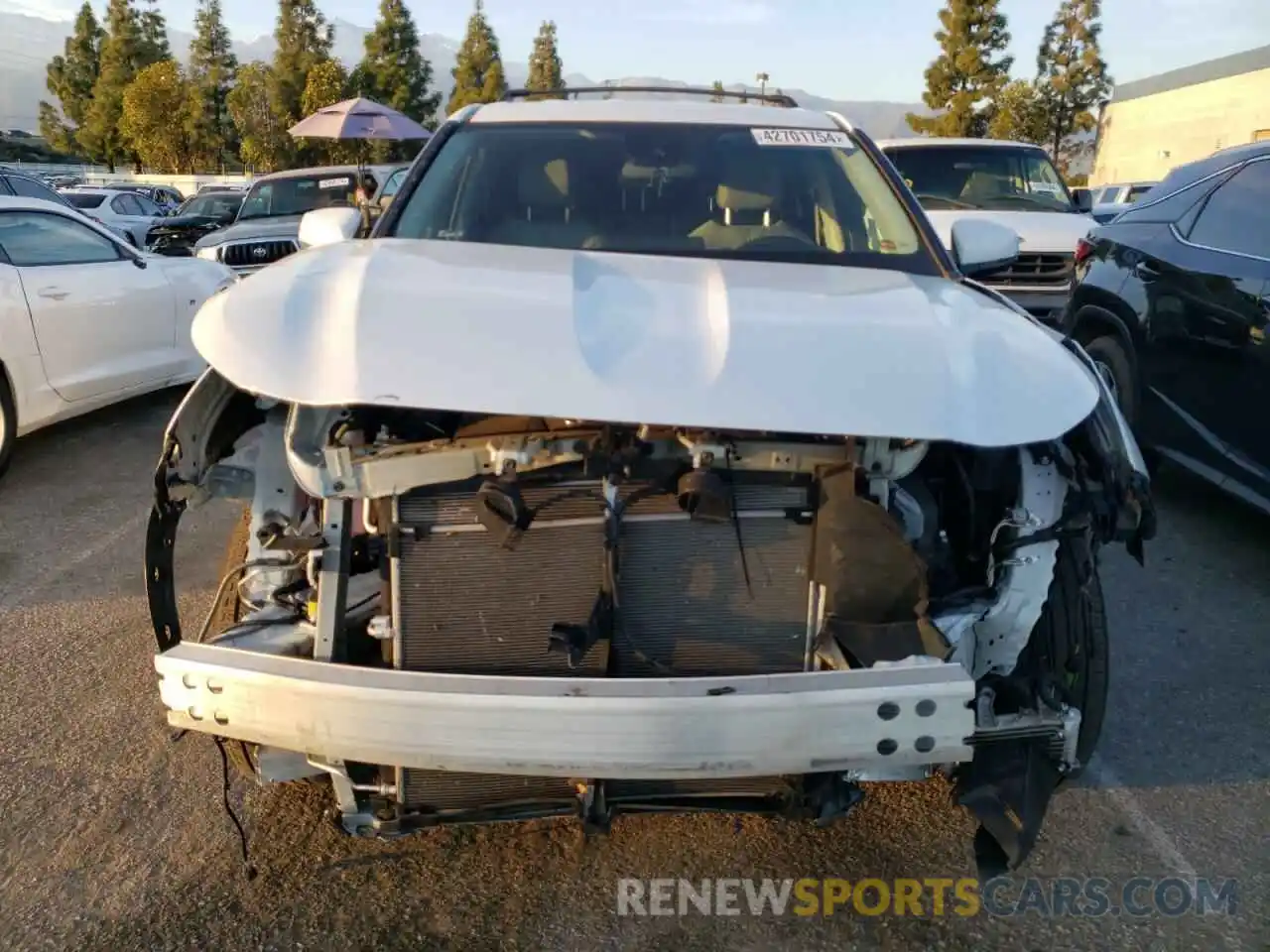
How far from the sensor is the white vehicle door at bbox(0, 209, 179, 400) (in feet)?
19.8

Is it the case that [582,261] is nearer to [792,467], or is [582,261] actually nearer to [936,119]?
[792,467]

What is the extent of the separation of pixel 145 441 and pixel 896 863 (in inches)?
223

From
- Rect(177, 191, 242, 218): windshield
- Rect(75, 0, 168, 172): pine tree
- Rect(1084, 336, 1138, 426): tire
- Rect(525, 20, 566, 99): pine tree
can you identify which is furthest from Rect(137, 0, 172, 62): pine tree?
Rect(1084, 336, 1138, 426): tire

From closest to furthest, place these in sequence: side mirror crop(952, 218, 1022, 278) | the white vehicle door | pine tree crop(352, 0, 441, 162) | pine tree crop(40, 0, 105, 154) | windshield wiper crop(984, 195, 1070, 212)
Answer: side mirror crop(952, 218, 1022, 278) < the white vehicle door < windshield wiper crop(984, 195, 1070, 212) < pine tree crop(352, 0, 441, 162) < pine tree crop(40, 0, 105, 154)

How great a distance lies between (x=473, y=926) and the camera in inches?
99.8

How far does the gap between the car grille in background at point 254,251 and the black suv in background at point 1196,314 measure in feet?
26.2

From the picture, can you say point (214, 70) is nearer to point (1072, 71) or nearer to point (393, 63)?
point (393, 63)

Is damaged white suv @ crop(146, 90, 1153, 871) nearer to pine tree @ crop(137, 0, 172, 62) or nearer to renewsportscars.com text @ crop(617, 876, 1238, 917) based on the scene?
renewsportscars.com text @ crop(617, 876, 1238, 917)

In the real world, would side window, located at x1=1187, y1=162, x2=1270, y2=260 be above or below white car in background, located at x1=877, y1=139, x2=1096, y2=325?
above

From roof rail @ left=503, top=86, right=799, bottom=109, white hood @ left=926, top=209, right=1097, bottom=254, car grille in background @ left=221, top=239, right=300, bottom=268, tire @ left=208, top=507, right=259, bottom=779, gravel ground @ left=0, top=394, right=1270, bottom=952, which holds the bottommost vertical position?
car grille in background @ left=221, top=239, right=300, bottom=268

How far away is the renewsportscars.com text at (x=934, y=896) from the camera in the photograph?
262 centimetres

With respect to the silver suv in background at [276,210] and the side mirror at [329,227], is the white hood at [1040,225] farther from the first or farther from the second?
the side mirror at [329,227]

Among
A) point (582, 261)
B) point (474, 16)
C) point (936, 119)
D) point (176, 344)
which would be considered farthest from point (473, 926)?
point (474, 16)

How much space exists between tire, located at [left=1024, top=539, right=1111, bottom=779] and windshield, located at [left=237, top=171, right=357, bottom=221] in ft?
36.5
